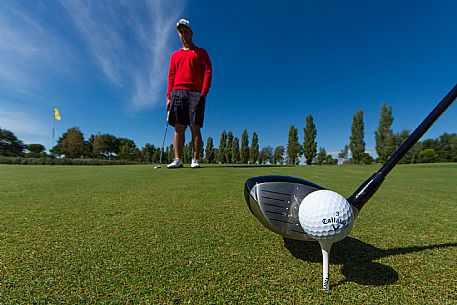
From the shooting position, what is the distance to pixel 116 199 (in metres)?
2.11

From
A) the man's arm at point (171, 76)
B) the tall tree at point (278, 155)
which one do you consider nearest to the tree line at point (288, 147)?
the tall tree at point (278, 155)

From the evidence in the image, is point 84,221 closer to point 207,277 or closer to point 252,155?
point 207,277

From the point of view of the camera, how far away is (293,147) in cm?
4578

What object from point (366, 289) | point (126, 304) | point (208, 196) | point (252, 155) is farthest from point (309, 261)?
point (252, 155)

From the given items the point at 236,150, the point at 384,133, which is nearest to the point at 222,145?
the point at 236,150

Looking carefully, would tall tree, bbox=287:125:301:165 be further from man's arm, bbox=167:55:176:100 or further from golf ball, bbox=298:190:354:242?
A: golf ball, bbox=298:190:354:242

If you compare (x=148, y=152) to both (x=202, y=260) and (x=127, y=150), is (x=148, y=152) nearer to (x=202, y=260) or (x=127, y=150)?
(x=127, y=150)

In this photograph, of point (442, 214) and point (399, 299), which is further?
point (442, 214)

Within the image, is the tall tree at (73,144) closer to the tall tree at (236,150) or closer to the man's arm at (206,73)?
the tall tree at (236,150)

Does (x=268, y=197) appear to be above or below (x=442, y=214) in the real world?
above

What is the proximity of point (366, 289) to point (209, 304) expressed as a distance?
2.11 feet

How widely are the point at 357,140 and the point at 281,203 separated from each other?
4749 cm

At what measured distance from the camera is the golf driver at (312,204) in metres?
0.83

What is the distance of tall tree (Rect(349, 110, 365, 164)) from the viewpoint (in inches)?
1576
